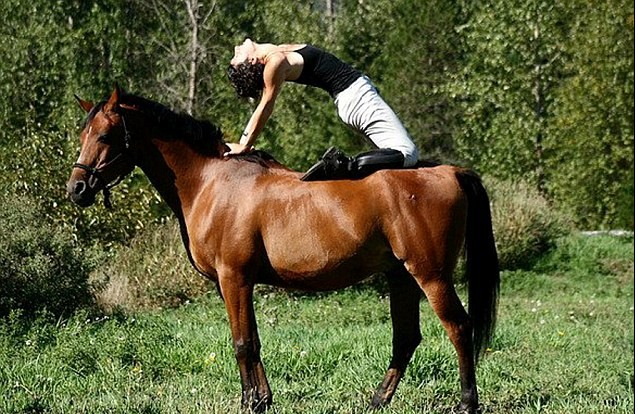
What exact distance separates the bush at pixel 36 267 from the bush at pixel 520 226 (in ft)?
31.5

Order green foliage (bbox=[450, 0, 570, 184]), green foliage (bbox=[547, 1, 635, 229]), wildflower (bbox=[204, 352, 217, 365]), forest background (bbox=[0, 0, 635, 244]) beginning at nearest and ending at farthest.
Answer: wildflower (bbox=[204, 352, 217, 365])
green foliage (bbox=[547, 1, 635, 229])
forest background (bbox=[0, 0, 635, 244])
green foliage (bbox=[450, 0, 570, 184])

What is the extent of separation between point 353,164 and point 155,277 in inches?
364

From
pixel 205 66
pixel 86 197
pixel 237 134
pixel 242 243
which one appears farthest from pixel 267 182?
pixel 205 66

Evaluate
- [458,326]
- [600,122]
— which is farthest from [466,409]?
[600,122]

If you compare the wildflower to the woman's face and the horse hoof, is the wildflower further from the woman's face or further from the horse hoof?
the woman's face

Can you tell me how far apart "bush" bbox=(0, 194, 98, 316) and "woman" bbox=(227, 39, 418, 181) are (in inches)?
172

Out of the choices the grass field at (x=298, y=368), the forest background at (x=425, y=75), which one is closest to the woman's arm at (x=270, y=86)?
the grass field at (x=298, y=368)

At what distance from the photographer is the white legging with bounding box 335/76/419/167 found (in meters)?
6.54

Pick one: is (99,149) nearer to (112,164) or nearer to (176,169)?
(112,164)

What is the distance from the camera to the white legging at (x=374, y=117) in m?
6.54

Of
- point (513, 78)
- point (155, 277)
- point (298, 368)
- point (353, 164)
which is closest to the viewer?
point (353, 164)

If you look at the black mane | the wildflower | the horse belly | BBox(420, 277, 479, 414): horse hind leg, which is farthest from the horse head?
BBox(420, 277, 479, 414): horse hind leg

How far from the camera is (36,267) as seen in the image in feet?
35.1

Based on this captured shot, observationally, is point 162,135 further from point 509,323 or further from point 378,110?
point 509,323
